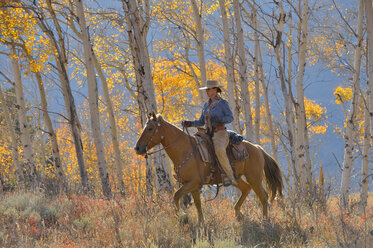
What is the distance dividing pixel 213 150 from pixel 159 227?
1.86 metres

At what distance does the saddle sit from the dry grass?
2.94 feet

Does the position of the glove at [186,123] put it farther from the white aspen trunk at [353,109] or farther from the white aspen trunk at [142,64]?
the white aspen trunk at [353,109]

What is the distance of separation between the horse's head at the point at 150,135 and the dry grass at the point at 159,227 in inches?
32.2

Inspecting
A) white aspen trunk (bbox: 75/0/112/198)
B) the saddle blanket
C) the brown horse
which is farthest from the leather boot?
white aspen trunk (bbox: 75/0/112/198)

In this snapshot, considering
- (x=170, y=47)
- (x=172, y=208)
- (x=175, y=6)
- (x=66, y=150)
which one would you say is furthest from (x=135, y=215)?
(x=66, y=150)

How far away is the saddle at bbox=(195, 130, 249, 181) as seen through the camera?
5.98m

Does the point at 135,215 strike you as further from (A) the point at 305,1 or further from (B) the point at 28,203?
(A) the point at 305,1

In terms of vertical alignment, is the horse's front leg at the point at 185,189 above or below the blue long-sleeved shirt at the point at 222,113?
below

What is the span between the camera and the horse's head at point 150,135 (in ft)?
18.1

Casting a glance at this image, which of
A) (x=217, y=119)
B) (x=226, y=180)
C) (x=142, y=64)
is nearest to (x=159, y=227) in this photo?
(x=226, y=180)

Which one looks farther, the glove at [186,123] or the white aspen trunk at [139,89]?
the white aspen trunk at [139,89]

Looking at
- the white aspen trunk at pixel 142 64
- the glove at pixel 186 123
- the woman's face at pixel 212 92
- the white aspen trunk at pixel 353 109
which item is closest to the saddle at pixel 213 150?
the glove at pixel 186 123

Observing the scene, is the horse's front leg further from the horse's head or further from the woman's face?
the woman's face

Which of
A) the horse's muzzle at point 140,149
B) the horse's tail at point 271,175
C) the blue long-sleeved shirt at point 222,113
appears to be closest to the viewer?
the horse's muzzle at point 140,149
